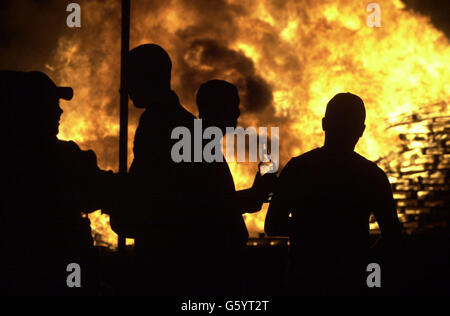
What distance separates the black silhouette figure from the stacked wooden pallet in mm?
7016

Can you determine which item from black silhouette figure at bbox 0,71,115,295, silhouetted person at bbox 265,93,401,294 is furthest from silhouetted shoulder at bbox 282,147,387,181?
black silhouette figure at bbox 0,71,115,295

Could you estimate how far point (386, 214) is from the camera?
3.40 m

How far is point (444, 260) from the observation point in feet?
27.6

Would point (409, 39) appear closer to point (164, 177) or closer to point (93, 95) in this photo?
point (93, 95)

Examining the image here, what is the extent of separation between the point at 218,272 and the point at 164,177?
633mm

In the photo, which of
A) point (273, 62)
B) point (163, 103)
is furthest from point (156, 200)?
point (273, 62)

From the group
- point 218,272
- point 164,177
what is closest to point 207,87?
point 164,177

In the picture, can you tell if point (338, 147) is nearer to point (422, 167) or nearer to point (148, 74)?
point (148, 74)

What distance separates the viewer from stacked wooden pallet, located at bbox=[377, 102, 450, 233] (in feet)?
29.5

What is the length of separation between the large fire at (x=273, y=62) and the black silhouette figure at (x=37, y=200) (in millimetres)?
6472

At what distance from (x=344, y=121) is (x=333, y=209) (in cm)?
61

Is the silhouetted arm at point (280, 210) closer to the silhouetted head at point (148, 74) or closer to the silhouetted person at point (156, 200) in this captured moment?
the silhouetted person at point (156, 200)

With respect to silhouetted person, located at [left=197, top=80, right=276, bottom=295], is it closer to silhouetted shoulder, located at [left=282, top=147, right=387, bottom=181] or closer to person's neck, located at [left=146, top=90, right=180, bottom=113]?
person's neck, located at [left=146, top=90, right=180, bottom=113]

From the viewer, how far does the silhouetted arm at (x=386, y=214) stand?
11.1 ft
